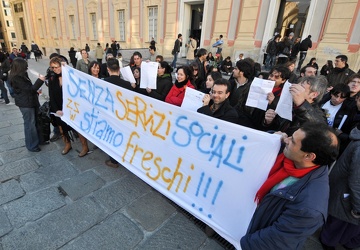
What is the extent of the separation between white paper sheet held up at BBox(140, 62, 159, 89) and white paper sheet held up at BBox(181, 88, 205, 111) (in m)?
0.94

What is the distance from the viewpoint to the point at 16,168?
115 inches

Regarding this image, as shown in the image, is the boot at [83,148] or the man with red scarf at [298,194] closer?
the man with red scarf at [298,194]

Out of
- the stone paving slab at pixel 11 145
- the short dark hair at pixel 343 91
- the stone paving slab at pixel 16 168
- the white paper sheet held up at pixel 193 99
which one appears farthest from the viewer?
the stone paving slab at pixel 11 145

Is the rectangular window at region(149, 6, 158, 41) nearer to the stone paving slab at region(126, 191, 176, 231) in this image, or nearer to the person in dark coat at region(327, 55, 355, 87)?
the person in dark coat at region(327, 55, 355, 87)

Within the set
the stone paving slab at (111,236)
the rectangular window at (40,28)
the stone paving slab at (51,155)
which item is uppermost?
the rectangular window at (40,28)

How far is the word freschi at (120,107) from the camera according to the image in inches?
85.4

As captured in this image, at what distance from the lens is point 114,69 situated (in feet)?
9.77

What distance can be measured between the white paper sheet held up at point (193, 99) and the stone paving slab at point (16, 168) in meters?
2.42

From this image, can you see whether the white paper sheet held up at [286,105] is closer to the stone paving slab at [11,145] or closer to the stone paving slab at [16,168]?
the stone paving slab at [16,168]

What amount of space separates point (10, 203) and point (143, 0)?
15.5m

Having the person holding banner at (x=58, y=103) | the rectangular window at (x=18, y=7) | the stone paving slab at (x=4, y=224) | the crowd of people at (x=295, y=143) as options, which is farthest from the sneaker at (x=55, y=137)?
the rectangular window at (x=18, y=7)

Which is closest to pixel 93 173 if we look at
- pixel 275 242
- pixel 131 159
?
pixel 131 159

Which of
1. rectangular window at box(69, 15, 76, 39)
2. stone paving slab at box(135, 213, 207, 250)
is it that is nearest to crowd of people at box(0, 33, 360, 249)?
stone paving slab at box(135, 213, 207, 250)

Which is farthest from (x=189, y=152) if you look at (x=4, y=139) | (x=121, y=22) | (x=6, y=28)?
(x=6, y=28)
